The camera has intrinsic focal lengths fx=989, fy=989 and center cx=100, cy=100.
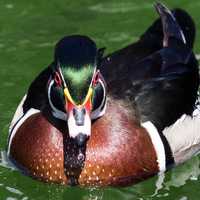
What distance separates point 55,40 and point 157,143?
2149mm

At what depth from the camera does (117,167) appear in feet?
21.7

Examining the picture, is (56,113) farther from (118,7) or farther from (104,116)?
(118,7)

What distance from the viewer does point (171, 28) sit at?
7.50 meters

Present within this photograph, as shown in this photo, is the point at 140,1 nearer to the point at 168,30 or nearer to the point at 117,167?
the point at 168,30

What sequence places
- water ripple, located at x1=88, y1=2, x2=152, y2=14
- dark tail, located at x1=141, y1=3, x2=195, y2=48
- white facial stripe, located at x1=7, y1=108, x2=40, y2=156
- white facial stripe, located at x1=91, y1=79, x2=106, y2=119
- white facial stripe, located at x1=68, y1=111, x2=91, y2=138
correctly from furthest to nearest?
water ripple, located at x1=88, y1=2, x2=152, y2=14 → dark tail, located at x1=141, y1=3, x2=195, y2=48 → white facial stripe, located at x1=7, y1=108, x2=40, y2=156 → white facial stripe, located at x1=91, y1=79, x2=106, y2=119 → white facial stripe, located at x1=68, y1=111, x2=91, y2=138

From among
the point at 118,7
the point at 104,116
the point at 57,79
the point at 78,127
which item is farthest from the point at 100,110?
the point at 118,7

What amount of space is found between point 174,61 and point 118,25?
5.83 ft

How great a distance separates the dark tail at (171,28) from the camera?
746cm

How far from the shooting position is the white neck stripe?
22.1 ft

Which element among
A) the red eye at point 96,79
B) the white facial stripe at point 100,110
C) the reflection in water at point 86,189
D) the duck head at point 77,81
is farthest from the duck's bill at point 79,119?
the reflection in water at point 86,189

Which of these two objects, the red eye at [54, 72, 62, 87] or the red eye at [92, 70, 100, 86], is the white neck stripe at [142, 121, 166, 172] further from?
the red eye at [54, 72, 62, 87]

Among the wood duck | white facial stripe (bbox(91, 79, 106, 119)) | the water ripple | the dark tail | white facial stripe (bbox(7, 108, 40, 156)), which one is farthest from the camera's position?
the water ripple

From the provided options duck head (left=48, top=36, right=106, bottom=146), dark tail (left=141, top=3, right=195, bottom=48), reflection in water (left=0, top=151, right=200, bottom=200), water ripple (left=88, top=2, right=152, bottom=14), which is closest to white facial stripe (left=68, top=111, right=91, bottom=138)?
duck head (left=48, top=36, right=106, bottom=146)

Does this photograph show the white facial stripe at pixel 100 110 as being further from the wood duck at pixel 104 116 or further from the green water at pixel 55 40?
the green water at pixel 55 40
